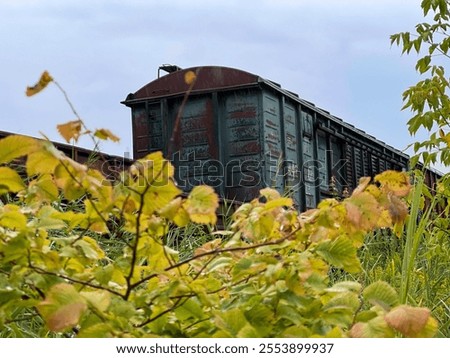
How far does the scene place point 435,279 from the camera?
381cm

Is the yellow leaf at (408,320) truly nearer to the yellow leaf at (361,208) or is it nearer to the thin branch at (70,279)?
the yellow leaf at (361,208)

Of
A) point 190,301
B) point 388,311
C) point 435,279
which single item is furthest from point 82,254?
point 435,279

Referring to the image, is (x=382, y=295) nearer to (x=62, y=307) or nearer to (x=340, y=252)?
(x=340, y=252)

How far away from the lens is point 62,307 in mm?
1259

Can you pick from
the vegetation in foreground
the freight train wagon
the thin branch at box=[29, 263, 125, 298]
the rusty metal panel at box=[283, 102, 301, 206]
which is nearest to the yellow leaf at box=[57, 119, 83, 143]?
the vegetation in foreground

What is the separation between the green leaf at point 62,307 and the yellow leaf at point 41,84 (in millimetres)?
397

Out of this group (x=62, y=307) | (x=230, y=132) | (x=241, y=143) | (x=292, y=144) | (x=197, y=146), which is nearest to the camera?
(x=62, y=307)

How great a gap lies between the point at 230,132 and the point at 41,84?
9.45 metres

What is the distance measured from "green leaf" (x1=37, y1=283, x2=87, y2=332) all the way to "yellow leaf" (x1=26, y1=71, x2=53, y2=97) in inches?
15.6

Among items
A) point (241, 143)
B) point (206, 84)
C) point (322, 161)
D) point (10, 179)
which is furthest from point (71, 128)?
point (322, 161)

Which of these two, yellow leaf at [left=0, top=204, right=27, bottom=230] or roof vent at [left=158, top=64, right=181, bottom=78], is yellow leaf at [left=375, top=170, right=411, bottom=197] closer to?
yellow leaf at [left=0, top=204, right=27, bottom=230]

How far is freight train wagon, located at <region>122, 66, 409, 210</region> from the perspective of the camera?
10531mm

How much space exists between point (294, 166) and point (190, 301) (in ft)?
32.1

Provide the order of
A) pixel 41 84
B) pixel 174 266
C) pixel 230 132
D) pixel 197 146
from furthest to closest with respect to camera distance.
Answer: pixel 197 146
pixel 230 132
pixel 174 266
pixel 41 84
